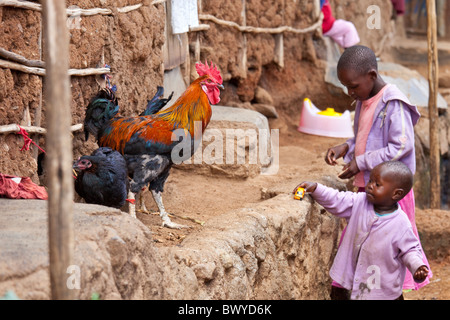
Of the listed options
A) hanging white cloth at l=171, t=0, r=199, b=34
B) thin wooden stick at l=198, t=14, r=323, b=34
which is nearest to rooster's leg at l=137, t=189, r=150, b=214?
hanging white cloth at l=171, t=0, r=199, b=34

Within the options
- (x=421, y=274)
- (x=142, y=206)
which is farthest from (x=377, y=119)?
(x=142, y=206)

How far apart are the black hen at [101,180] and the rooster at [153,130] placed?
321 mm

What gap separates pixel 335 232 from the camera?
592cm

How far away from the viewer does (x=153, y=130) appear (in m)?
5.02

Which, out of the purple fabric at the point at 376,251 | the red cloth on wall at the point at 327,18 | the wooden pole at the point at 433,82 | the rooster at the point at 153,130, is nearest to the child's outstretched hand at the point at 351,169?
the purple fabric at the point at 376,251

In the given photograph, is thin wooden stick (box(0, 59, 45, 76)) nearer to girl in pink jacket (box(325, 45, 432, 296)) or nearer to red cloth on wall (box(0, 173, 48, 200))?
red cloth on wall (box(0, 173, 48, 200))

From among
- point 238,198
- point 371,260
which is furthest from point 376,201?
point 238,198

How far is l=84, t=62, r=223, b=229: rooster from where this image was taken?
5.00 meters

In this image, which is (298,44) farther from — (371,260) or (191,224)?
(371,260)

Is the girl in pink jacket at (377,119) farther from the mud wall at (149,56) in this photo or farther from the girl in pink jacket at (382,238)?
the mud wall at (149,56)

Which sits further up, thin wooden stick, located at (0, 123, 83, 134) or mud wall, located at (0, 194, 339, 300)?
thin wooden stick, located at (0, 123, 83, 134)

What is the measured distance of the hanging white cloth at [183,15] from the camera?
7.09m

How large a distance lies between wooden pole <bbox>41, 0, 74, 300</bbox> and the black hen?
200 cm

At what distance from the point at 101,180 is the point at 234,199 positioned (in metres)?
1.78
